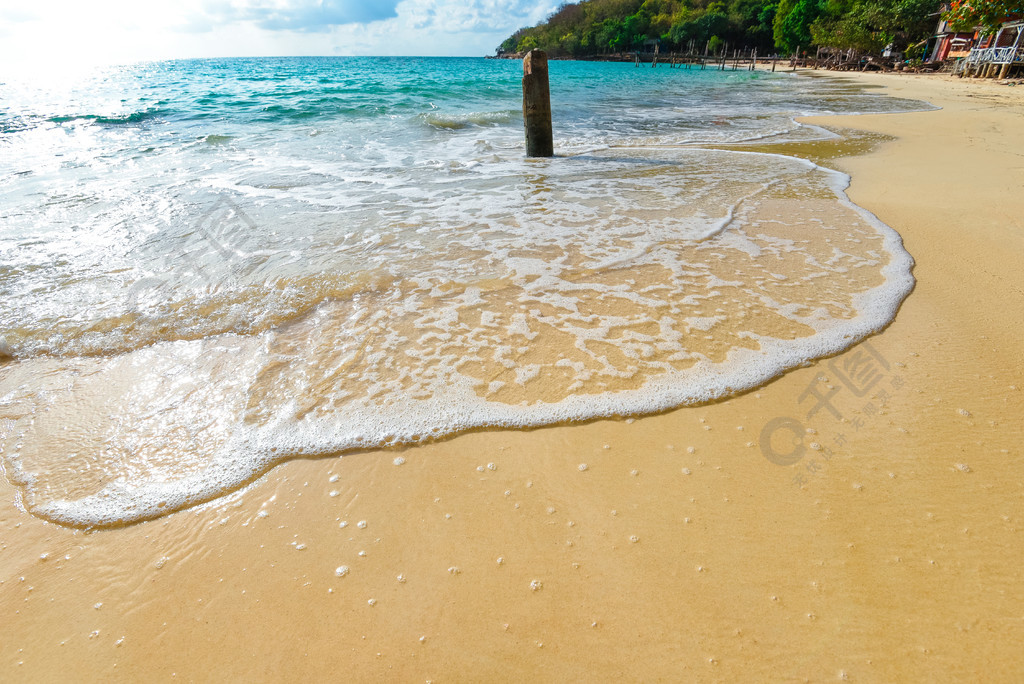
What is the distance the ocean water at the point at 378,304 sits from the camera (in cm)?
240

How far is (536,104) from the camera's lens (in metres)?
8.99

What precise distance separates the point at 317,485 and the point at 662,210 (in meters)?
4.88

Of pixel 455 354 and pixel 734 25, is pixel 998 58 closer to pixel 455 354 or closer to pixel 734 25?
pixel 455 354

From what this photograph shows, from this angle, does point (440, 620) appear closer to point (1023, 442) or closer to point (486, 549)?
point (486, 549)

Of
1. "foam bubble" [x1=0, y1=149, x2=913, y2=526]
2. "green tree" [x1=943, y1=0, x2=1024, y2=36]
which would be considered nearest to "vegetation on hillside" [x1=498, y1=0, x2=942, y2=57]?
"green tree" [x1=943, y1=0, x2=1024, y2=36]

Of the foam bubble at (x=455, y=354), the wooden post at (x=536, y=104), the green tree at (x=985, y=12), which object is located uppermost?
the green tree at (x=985, y=12)

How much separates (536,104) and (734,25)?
79641 mm

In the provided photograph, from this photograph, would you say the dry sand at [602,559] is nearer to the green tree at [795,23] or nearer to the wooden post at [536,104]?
the wooden post at [536,104]

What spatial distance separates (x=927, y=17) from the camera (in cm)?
3653

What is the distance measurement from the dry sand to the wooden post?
309 inches

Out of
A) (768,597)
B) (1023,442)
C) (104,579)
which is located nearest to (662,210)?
(1023,442)

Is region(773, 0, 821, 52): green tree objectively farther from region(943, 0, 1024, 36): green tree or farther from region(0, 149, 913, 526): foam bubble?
region(0, 149, 913, 526): foam bubble

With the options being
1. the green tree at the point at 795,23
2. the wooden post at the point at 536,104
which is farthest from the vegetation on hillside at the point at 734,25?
the wooden post at the point at 536,104

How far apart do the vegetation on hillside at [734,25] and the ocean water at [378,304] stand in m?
30.9
